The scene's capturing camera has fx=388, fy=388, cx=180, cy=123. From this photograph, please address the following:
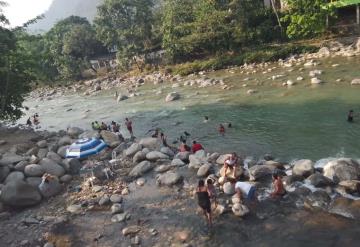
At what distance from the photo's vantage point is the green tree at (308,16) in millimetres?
43781

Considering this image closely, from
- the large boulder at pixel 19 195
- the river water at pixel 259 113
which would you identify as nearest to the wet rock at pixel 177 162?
the river water at pixel 259 113

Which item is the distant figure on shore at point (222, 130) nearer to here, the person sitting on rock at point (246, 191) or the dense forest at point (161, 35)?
the person sitting on rock at point (246, 191)

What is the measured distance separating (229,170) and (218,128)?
9410mm

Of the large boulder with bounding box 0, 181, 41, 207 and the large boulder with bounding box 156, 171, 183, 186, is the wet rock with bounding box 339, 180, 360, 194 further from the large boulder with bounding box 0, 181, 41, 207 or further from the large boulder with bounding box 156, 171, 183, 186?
the large boulder with bounding box 0, 181, 41, 207

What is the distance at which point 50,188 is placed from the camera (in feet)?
60.6

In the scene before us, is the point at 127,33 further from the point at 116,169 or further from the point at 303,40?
the point at 116,169

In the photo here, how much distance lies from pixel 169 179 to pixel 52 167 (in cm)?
662

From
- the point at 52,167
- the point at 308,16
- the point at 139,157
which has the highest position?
the point at 308,16

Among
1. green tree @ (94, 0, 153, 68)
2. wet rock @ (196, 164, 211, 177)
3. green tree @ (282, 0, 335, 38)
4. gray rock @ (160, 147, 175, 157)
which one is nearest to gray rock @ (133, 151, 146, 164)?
gray rock @ (160, 147, 175, 157)

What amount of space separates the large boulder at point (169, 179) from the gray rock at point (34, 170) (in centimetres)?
624

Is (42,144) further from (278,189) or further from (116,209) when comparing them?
(278,189)

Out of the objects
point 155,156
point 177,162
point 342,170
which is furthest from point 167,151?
point 342,170

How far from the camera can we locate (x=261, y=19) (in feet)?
172

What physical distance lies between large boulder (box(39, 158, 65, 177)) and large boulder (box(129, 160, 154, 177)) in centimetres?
385
